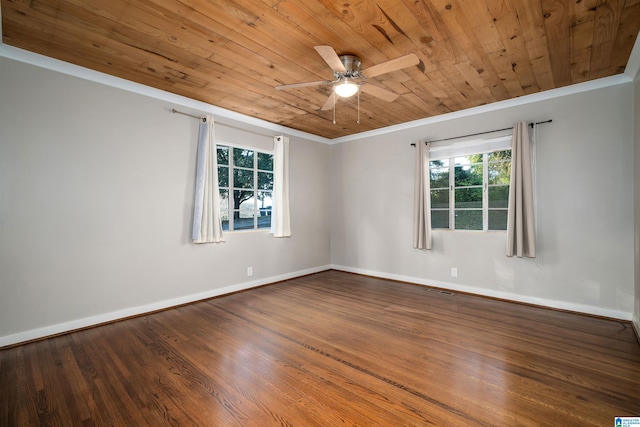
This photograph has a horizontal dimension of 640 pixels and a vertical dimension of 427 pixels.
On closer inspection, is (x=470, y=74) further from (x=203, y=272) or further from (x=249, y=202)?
(x=203, y=272)

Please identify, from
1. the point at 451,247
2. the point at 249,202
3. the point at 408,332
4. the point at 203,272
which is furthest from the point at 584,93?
the point at 203,272

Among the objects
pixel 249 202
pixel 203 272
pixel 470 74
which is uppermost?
pixel 470 74

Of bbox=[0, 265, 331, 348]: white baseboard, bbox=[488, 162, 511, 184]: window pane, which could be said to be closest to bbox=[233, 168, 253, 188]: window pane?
bbox=[0, 265, 331, 348]: white baseboard

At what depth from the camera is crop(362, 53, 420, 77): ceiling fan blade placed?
222cm

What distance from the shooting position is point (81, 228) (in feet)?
9.82

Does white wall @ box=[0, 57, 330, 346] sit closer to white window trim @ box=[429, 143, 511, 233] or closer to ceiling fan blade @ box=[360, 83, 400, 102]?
ceiling fan blade @ box=[360, 83, 400, 102]

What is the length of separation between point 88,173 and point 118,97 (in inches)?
35.7

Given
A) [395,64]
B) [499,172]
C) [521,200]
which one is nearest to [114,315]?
[395,64]

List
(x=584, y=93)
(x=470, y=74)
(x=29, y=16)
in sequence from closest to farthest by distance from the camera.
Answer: (x=29, y=16) → (x=470, y=74) → (x=584, y=93)

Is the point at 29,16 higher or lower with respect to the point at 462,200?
higher

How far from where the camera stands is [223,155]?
14.0 feet

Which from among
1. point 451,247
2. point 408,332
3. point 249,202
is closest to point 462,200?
point 451,247

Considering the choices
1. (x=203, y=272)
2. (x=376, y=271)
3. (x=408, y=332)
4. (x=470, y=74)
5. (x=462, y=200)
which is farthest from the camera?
(x=376, y=271)

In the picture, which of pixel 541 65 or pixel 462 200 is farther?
pixel 462 200
